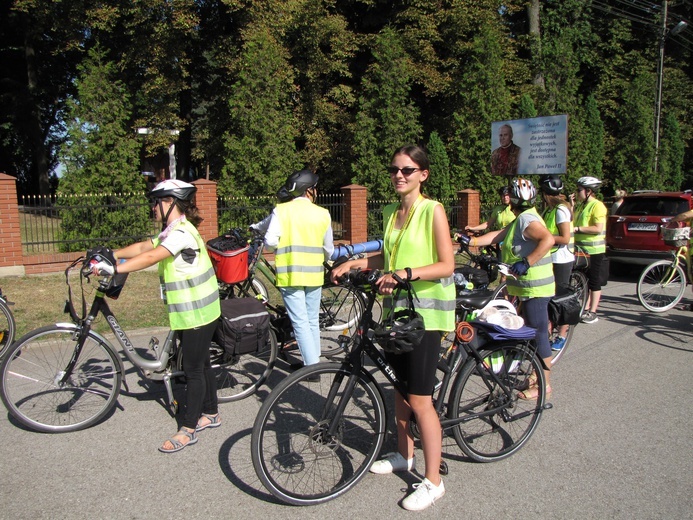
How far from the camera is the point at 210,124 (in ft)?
70.4

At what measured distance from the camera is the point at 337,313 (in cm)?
673

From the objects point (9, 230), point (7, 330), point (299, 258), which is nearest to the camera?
point (299, 258)

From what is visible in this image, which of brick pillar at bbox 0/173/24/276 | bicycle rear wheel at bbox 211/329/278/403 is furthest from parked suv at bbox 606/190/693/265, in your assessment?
brick pillar at bbox 0/173/24/276

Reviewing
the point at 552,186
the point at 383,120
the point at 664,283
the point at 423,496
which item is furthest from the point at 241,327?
the point at 383,120

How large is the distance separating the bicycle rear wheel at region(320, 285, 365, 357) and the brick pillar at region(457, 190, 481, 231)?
34.8ft

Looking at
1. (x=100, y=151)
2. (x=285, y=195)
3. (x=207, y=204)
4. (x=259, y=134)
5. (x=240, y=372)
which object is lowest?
(x=240, y=372)

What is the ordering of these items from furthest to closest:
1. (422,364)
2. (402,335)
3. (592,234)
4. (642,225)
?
1. (642,225)
2. (592,234)
3. (422,364)
4. (402,335)

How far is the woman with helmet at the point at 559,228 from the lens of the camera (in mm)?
5324

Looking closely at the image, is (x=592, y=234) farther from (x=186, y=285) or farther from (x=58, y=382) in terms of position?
(x=58, y=382)

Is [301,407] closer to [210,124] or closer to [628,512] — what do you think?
[628,512]

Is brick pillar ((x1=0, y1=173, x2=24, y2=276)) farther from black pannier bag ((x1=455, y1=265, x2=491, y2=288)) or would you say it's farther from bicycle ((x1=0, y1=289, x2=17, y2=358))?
black pannier bag ((x1=455, y1=265, x2=491, y2=288))

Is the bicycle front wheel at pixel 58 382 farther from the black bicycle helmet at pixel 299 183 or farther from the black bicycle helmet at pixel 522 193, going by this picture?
the black bicycle helmet at pixel 522 193

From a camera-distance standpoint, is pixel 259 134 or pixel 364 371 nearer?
pixel 364 371

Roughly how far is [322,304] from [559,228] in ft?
8.78
